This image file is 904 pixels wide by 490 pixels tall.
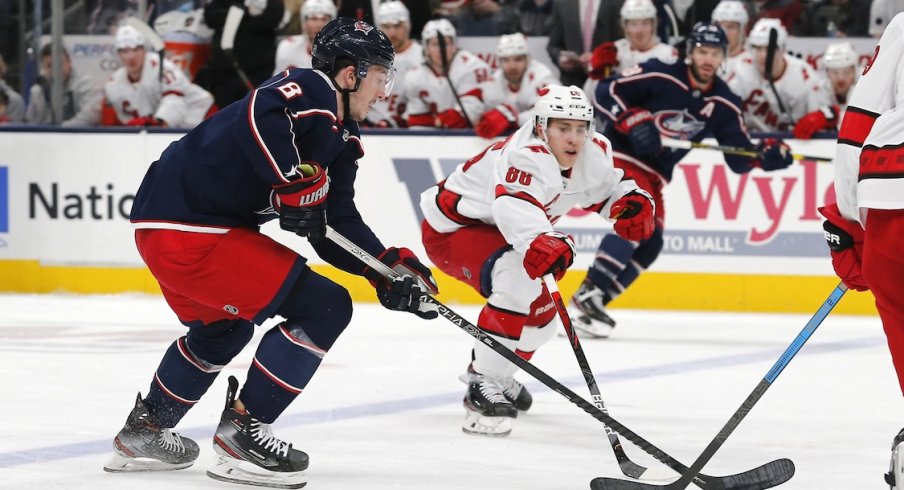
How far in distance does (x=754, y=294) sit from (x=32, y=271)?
3.71 meters

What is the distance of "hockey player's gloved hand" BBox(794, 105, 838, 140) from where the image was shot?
22.3ft

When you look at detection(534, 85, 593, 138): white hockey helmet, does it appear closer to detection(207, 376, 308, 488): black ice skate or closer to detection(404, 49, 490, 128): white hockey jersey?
detection(207, 376, 308, 488): black ice skate

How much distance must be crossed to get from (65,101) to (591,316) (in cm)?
336

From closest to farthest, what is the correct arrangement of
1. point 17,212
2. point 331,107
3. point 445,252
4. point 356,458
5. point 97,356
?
1. point 331,107
2. point 356,458
3. point 445,252
4. point 97,356
5. point 17,212

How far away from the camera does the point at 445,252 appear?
165 inches

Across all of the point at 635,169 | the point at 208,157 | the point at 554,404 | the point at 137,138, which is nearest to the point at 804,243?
the point at 635,169

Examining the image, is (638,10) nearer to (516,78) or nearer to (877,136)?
(516,78)

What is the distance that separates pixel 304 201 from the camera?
293cm

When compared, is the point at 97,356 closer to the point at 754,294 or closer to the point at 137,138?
the point at 137,138

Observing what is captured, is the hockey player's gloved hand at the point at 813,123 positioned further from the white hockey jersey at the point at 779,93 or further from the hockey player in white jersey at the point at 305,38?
the hockey player in white jersey at the point at 305,38

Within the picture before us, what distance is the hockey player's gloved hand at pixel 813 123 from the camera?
6.80 m

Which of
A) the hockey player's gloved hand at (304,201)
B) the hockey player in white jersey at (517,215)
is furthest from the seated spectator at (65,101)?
the hockey player's gloved hand at (304,201)

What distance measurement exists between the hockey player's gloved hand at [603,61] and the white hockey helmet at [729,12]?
2.02 feet

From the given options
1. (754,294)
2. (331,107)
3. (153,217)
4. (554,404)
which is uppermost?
(331,107)
